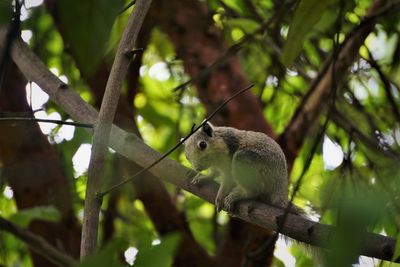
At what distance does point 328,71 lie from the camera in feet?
13.2

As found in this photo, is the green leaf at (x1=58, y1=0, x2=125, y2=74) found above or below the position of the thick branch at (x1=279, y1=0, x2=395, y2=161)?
below

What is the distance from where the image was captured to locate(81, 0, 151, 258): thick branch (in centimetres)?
148

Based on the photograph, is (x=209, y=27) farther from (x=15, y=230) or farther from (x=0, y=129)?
(x=15, y=230)

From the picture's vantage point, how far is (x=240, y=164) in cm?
310

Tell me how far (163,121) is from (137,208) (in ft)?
3.41

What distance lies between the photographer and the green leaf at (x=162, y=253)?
0.72 m

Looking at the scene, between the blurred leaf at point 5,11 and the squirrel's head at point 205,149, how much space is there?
270 cm

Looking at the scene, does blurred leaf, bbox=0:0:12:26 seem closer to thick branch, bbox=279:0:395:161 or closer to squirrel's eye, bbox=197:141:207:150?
squirrel's eye, bbox=197:141:207:150

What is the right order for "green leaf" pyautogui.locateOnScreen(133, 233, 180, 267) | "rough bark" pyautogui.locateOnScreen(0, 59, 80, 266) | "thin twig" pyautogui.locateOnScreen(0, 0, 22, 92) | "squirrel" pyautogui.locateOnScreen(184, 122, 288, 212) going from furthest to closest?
1. "rough bark" pyautogui.locateOnScreen(0, 59, 80, 266)
2. "squirrel" pyautogui.locateOnScreen(184, 122, 288, 212)
3. "green leaf" pyautogui.locateOnScreen(133, 233, 180, 267)
4. "thin twig" pyautogui.locateOnScreen(0, 0, 22, 92)

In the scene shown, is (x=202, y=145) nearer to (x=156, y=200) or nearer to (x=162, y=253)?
(x=156, y=200)

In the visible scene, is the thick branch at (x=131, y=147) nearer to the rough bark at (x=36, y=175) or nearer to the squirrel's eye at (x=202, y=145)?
the squirrel's eye at (x=202, y=145)

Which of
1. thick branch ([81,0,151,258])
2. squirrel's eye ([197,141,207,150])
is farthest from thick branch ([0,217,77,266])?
thick branch ([81,0,151,258])

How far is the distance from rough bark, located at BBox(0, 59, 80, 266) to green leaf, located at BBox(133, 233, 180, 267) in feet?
9.67

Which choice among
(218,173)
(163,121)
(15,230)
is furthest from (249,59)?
(15,230)
